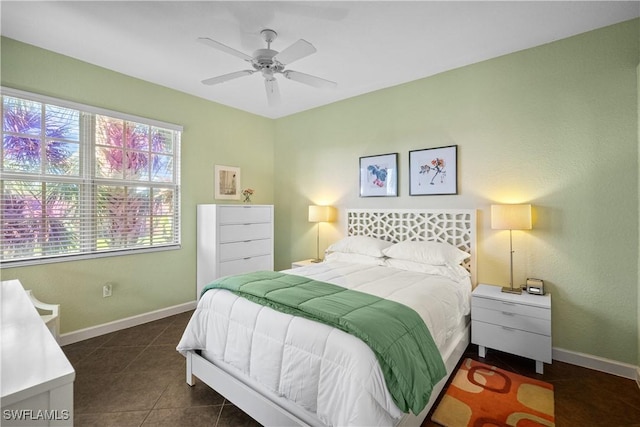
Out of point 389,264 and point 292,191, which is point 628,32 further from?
point 292,191

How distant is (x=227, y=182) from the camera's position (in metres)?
4.30

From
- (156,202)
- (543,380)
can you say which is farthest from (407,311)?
(156,202)

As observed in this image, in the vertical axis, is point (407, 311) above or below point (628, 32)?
below

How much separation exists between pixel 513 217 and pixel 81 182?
4.05 metres

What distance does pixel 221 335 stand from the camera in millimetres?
2031

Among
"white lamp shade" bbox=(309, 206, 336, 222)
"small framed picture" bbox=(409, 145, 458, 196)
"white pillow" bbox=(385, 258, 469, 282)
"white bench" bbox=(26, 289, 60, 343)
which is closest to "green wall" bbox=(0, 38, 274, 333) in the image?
"white bench" bbox=(26, 289, 60, 343)

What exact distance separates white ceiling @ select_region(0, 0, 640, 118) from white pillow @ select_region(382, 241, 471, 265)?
1.82 meters

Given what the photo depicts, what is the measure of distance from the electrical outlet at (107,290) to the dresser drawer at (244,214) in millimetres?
1295

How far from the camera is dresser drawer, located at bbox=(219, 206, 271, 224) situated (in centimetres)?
375

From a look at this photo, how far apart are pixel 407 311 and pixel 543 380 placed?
1.47 metres

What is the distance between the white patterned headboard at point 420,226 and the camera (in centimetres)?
306

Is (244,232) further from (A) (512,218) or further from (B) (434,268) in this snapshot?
(A) (512,218)

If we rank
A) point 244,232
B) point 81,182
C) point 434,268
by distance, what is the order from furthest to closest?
point 244,232 → point 81,182 → point 434,268

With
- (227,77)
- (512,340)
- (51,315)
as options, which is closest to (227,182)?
(227,77)
